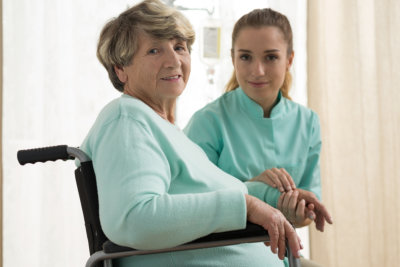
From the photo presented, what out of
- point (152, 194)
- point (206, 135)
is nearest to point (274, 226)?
point (152, 194)

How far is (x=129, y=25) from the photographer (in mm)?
1213

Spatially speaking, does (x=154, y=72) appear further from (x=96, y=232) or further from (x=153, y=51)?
(x=96, y=232)

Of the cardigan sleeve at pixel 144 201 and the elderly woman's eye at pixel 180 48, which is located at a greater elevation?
the elderly woman's eye at pixel 180 48

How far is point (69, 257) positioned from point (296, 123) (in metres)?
1.31

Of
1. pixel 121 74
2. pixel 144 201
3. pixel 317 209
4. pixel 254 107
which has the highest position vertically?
pixel 121 74

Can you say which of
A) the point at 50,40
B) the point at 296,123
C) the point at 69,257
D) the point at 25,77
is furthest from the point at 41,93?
the point at 296,123

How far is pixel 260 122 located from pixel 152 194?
834mm

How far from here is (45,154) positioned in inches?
44.3

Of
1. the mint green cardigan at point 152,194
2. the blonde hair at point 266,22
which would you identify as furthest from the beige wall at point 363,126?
the mint green cardigan at point 152,194

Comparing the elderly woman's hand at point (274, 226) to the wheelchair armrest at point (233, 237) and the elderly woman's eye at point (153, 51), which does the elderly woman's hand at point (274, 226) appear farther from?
the elderly woman's eye at point (153, 51)

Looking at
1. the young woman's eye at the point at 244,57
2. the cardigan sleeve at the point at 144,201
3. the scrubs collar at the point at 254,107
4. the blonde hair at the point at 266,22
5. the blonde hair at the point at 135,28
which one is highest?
the blonde hair at the point at 266,22

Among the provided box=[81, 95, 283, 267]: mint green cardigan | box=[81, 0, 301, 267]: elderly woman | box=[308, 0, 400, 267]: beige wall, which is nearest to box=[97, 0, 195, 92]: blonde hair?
box=[81, 0, 301, 267]: elderly woman

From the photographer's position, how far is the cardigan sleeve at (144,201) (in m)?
0.93

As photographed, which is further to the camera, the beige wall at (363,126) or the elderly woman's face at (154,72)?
the beige wall at (363,126)
